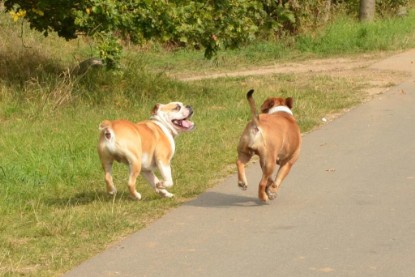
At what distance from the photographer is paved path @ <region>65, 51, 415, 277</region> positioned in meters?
6.96

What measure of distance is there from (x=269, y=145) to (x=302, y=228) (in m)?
1.03

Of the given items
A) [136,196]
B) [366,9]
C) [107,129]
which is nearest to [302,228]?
[136,196]

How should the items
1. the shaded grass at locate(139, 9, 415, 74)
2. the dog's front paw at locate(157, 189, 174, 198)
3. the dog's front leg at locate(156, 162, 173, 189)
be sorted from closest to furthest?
1. the dog's front leg at locate(156, 162, 173, 189)
2. the dog's front paw at locate(157, 189, 174, 198)
3. the shaded grass at locate(139, 9, 415, 74)

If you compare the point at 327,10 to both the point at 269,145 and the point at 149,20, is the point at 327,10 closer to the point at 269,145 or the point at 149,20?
the point at 149,20

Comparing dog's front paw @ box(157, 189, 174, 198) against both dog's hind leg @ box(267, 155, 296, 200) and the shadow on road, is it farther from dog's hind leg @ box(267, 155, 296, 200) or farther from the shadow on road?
dog's hind leg @ box(267, 155, 296, 200)

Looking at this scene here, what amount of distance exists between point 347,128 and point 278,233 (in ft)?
16.4

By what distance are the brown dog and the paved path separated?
187 mm

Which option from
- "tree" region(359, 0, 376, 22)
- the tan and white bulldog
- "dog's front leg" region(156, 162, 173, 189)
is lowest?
"tree" region(359, 0, 376, 22)

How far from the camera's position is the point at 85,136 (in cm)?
1223

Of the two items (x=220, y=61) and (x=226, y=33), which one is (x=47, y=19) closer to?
(x=226, y=33)

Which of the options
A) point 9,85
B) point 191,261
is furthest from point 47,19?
point 191,261

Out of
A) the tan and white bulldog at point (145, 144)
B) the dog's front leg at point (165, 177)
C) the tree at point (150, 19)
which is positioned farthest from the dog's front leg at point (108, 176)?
the tree at point (150, 19)

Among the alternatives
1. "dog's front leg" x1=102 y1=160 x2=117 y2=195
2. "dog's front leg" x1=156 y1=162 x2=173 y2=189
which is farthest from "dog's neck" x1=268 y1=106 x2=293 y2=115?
"dog's front leg" x1=102 y1=160 x2=117 y2=195

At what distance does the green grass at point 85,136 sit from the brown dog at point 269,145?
0.71 m
